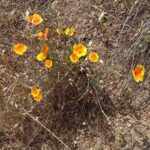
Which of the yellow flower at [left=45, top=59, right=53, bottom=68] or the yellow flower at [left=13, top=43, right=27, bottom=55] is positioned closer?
the yellow flower at [left=45, top=59, right=53, bottom=68]

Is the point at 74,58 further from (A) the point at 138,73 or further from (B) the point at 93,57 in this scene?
(A) the point at 138,73

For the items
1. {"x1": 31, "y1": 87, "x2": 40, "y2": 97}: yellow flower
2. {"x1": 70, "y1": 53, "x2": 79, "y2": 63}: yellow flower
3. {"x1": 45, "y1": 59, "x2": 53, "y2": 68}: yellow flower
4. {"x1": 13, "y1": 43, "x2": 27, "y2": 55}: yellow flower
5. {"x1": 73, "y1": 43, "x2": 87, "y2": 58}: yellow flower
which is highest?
{"x1": 73, "y1": 43, "x2": 87, "y2": 58}: yellow flower

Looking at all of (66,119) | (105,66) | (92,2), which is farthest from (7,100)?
(92,2)

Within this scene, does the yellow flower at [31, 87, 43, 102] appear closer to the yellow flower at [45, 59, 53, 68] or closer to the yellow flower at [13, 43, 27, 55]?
the yellow flower at [45, 59, 53, 68]

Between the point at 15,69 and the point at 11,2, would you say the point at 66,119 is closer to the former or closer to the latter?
the point at 15,69

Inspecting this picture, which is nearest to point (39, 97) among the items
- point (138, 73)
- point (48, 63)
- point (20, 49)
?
point (48, 63)

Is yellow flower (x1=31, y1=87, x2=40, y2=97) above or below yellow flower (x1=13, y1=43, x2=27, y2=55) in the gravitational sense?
below

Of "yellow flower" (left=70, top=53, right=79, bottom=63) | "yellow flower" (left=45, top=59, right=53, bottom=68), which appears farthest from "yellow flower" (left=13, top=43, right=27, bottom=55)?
"yellow flower" (left=70, top=53, right=79, bottom=63)
